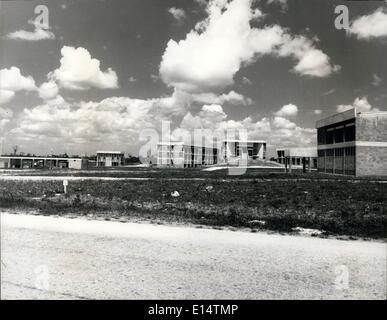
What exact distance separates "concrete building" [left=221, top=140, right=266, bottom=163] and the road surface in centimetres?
7440

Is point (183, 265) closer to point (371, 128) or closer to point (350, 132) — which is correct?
point (371, 128)

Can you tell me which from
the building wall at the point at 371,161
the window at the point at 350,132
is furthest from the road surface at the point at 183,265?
the window at the point at 350,132

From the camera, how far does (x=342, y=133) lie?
40.7 meters

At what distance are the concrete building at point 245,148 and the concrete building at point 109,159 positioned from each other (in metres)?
25.7

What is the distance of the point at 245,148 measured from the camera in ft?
278

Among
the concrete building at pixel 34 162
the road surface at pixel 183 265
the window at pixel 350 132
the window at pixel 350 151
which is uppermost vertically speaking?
the window at pixel 350 132

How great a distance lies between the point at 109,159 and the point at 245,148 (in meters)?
32.8

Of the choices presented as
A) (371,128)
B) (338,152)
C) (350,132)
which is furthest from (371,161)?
(338,152)

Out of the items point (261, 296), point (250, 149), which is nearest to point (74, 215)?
point (261, 296)

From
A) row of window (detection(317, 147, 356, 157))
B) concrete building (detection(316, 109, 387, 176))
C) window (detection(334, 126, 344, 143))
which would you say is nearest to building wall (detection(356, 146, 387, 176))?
concrete building (detection(316, 109, 387, 176))

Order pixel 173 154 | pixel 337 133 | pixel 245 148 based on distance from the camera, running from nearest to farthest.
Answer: pixel 337 133
pixel 173 154
pixel 245 148

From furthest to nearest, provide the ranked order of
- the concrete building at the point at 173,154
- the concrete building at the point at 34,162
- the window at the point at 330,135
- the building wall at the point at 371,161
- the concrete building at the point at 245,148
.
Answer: the concrete building at the point at 245,148 → the concrete building at the point at 173,154 → the concrete building at the point at 34,162 → the window at the point at 330,135 → the building wall at the point at 371,161

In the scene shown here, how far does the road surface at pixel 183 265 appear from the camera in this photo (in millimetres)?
4828

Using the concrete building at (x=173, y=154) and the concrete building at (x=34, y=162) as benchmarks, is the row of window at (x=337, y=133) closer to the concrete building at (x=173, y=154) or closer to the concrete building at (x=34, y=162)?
the concrete building at (x=173, y=154)
